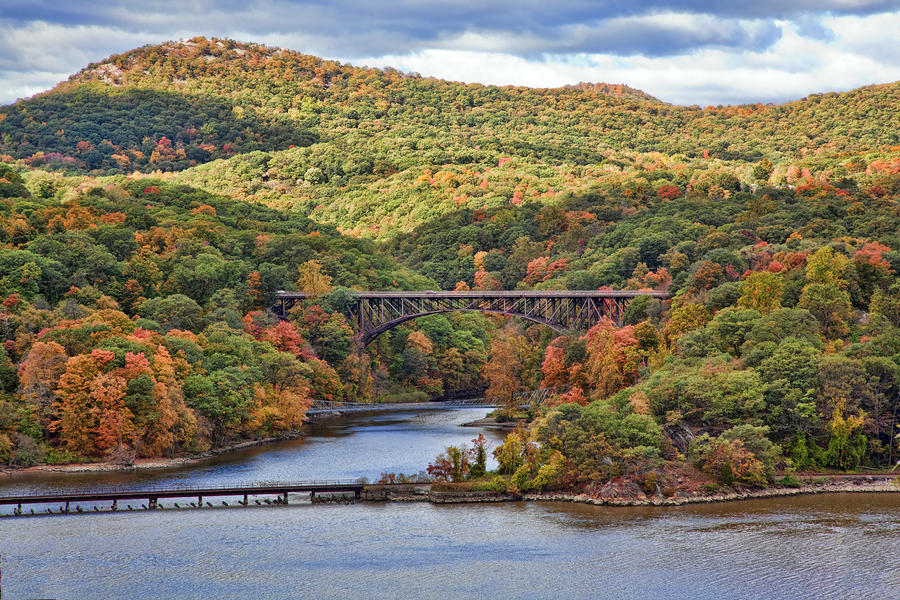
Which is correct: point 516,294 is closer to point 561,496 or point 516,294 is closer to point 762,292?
point 762,292

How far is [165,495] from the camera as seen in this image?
66.0m

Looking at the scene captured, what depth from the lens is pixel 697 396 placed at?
240ft

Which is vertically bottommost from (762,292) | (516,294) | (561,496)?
(561,496)

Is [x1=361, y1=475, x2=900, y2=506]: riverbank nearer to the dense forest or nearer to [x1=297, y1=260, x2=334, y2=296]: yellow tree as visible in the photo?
the dense forest

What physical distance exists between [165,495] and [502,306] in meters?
59.5

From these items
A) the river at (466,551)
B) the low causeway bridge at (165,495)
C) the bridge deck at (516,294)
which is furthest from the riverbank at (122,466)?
the bridge deck at (516,294)

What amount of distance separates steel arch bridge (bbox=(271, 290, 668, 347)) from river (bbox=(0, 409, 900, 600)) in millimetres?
45601

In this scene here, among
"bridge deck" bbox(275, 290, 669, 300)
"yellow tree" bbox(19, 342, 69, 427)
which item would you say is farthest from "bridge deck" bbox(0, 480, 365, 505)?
"bridge deck" bbox(275, 290, 669, 300)

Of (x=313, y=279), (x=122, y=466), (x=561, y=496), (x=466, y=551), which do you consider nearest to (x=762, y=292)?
(x=561, y=496)

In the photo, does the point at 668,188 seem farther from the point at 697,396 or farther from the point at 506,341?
the point at 697,396

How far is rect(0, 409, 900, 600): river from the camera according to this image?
50.5 meters

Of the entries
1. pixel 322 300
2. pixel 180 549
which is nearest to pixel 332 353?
pixel 322 300

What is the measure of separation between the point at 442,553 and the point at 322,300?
74578 millimetres

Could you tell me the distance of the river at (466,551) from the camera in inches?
1987
